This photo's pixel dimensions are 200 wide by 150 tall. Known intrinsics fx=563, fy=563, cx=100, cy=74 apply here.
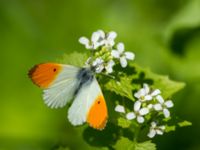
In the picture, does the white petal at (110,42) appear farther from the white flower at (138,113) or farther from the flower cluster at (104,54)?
the white flower at (138,113)

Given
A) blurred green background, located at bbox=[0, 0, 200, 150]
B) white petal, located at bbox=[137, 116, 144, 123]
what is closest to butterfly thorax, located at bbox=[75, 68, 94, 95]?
white petal, located at bbox=[137, 116, 144, 123]

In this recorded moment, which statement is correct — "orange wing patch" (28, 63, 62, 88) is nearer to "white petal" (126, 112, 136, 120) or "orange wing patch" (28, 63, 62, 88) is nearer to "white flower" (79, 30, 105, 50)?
"white flower" (79, 30, 105, 50)

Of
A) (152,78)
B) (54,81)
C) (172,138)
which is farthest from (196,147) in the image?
(54,81)

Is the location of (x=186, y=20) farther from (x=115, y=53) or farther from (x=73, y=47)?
(x=115, y=53)

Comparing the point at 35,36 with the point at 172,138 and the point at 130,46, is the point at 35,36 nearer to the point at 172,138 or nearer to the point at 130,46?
the point at 130,46

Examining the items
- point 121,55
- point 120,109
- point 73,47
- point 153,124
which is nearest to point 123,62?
point 121,55

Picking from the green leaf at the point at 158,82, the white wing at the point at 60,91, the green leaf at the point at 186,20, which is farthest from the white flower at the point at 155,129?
the green leaf at the point at 186,20

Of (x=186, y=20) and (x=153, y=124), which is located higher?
(x=186, y=20)

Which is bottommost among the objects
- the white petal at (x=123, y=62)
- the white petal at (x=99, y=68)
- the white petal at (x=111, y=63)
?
the white petal at (x=99, y=68)
